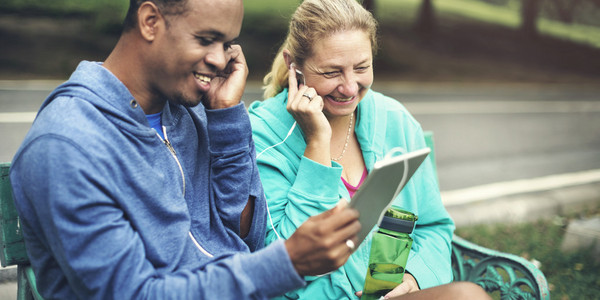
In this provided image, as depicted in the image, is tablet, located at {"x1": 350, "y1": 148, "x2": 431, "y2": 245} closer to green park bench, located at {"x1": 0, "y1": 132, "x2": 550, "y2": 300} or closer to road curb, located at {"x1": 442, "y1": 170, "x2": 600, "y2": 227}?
green park bench, located at {"x1": 0, "y1": 132, "x2": 550, "y2": 300}

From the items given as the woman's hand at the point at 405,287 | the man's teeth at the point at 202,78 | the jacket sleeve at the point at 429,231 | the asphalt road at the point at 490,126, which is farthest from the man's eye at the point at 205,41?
the asphalt road at the point at 490,126

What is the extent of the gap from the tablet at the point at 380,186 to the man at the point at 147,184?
0.05 meters

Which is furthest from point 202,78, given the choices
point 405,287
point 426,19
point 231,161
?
point 426,19

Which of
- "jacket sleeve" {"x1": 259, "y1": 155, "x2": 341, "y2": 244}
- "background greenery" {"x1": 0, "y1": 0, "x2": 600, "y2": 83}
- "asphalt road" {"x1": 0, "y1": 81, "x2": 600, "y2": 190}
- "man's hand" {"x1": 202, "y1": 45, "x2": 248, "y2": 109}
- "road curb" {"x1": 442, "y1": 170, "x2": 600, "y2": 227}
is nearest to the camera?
"man's hand" {"x1": 202, "y1": 45, "x2": 248, "y2": 109}

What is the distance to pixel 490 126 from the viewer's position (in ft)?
32.6

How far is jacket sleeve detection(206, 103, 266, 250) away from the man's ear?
39 cm

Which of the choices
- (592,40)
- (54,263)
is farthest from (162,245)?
(592,40)

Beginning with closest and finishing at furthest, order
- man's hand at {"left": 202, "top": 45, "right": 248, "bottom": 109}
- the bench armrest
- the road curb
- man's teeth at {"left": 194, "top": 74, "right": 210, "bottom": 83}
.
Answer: man's teeth at {"left": 194, "top": 74, "right": 210, "bottom": 83}, man's hand at {"left": 202, "top": 45, "right": 248, "bottom": 109}, the bench armrest, the road curb

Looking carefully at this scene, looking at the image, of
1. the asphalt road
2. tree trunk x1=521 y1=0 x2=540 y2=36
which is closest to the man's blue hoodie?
the asphalt road

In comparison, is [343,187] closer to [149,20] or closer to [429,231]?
[429,231]

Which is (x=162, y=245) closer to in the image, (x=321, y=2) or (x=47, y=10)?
(x=321, y=2)

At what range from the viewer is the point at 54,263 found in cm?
169

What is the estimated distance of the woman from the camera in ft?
7.64

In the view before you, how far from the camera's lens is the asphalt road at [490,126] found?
7191 mm
